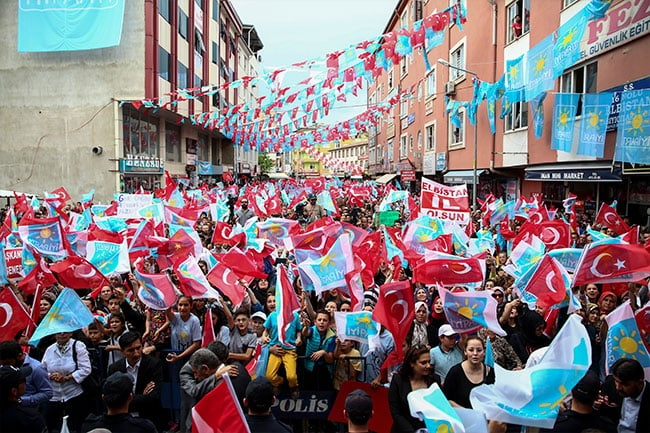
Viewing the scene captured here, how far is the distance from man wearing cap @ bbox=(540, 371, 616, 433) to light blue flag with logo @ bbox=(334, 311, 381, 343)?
1.94 m

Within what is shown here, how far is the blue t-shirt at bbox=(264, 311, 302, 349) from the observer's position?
5746 mm

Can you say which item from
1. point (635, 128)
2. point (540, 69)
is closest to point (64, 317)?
point (635, 128)

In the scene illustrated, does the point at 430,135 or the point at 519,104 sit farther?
the point at 430,135

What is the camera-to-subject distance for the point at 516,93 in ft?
49.8

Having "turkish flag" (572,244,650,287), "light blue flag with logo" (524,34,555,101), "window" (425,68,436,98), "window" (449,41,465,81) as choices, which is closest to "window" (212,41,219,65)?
"window" (425,68,436,98)

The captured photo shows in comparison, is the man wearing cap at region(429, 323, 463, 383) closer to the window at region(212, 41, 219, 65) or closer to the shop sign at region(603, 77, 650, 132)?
the shop sign at region(603, 77, 650, 132)

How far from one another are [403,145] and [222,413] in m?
39.3

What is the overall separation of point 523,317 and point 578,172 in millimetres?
10036

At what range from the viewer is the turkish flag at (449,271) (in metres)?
6.88

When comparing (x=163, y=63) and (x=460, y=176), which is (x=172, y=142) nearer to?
(x=163, y=63)

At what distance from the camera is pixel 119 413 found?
4.02 m

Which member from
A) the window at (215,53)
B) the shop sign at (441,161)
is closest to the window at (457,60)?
the shop sign at (441,161)

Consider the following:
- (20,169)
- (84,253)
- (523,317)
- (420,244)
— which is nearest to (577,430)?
(523,317)

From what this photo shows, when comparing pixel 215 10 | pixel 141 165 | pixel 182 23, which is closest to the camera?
pixel 141 165
